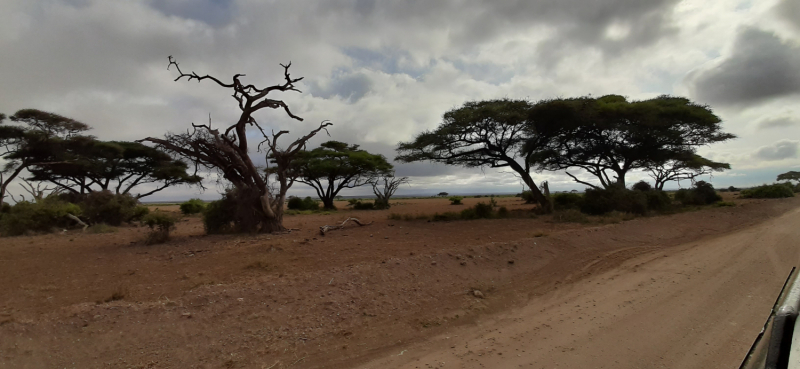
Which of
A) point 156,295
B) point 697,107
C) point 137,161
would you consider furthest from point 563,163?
point 137,161

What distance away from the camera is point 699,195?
73.3 ft

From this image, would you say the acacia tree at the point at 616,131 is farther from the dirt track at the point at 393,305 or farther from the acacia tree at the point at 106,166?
the acacia tree at the point at 106,166

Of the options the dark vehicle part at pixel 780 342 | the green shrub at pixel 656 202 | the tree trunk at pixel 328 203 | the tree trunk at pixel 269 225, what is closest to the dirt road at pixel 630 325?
the dark vehicle part at pixel 780 342

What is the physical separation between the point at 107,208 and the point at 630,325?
67.1ft

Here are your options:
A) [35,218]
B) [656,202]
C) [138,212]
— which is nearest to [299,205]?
[138,212]

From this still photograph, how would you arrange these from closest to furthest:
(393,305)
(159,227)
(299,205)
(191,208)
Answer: (393,305)
(159,227)
(191,208)
(299,205)

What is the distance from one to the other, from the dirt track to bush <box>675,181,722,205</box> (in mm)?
15408

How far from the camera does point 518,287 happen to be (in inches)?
247

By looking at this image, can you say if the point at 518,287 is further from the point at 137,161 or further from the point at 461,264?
the point at 137,161

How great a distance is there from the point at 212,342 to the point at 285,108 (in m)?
9.09

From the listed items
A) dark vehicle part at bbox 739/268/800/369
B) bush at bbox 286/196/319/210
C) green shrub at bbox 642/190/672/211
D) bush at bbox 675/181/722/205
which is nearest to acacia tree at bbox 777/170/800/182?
bush at bbox 675/181/722/205

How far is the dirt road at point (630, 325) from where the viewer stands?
3.53 m

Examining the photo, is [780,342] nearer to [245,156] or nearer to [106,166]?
[245,156]

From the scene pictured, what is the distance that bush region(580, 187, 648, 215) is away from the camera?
52.6 ft
